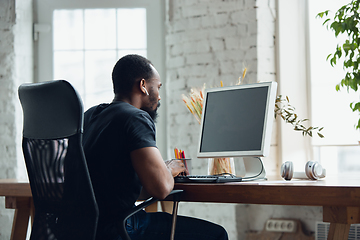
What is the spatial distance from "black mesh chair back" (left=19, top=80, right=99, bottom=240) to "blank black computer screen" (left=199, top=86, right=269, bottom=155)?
2.60 ft

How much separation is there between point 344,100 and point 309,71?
31 centimetres

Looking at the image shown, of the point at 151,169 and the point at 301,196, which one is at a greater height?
the point at 151,169

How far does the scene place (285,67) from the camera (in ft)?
9.50

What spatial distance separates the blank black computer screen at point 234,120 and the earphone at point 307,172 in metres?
0.20

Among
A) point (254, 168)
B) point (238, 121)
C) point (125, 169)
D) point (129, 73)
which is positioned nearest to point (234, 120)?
point (238, 121)

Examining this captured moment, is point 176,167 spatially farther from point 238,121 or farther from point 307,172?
point 307,172

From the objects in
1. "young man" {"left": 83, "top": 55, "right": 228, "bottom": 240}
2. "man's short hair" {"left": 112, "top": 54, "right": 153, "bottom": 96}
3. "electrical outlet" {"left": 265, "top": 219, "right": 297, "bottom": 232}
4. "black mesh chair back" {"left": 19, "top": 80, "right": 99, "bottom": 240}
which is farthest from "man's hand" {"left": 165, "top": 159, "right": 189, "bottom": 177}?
Answer: "electrical outlet" {"left": 265, "top": 219, "right": 297, "bottom": 232}

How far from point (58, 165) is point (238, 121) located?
880 mm

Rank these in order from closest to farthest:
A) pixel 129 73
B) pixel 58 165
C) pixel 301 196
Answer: pixel 58 165 → pixel 301 196 → pixel 129 73

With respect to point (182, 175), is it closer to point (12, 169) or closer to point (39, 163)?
point (39, 163)

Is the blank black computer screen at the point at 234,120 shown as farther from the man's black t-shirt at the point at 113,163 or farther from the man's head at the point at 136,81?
the man's black t-shirt at the point at 113,163

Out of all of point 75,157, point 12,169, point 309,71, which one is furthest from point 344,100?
point 12,169

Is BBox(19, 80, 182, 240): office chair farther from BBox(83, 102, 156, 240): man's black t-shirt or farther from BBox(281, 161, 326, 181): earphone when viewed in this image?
BBox(281, 161, 326, 181): earphone

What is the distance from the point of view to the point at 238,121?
76.4 inches
